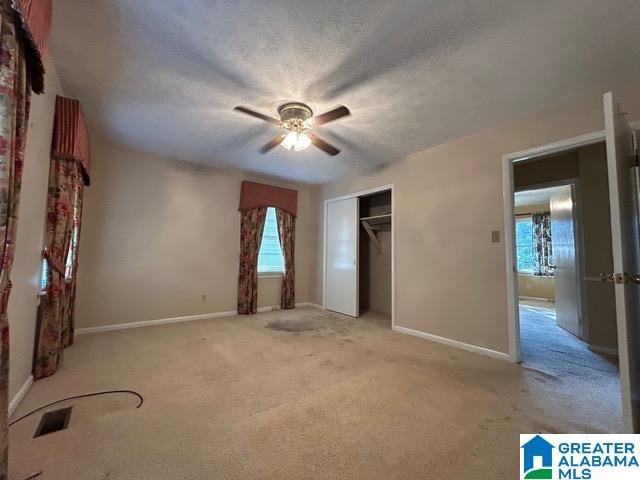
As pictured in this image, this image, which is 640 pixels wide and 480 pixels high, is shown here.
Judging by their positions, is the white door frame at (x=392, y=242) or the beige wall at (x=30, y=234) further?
the white door frame at (x=392, y=242)

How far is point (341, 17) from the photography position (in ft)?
5.22


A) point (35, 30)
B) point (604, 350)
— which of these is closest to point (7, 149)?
point (35, 30)

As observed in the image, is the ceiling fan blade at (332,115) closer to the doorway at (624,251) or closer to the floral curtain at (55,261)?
the doorway at (624,251)

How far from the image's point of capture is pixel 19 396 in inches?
72.1

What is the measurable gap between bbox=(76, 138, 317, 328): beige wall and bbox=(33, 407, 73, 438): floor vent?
213cm

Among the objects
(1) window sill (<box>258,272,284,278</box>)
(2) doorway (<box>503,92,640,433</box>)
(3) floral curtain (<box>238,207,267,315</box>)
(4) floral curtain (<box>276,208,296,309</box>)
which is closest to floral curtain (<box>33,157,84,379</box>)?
(3) floral curtain (<box>238,207,267,315</box>)

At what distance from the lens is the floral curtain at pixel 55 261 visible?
221 cm

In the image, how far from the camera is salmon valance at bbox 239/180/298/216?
468 cm

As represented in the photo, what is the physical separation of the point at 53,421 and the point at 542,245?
354 inches

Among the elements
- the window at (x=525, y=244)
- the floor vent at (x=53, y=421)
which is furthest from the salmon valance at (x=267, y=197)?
the window at (x=525, y=244)

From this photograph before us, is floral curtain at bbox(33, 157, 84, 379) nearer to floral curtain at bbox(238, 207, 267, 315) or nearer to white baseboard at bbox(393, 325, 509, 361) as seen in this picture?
floral curtain at bbox(238, 207, 267, 315)

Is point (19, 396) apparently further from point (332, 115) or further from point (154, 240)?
point (332, 115)

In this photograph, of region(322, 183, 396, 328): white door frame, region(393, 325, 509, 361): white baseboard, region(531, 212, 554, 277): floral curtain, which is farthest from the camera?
region(531, 212, 554, 277): floral curtain

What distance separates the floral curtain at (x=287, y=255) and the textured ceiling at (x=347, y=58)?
7.64ft
